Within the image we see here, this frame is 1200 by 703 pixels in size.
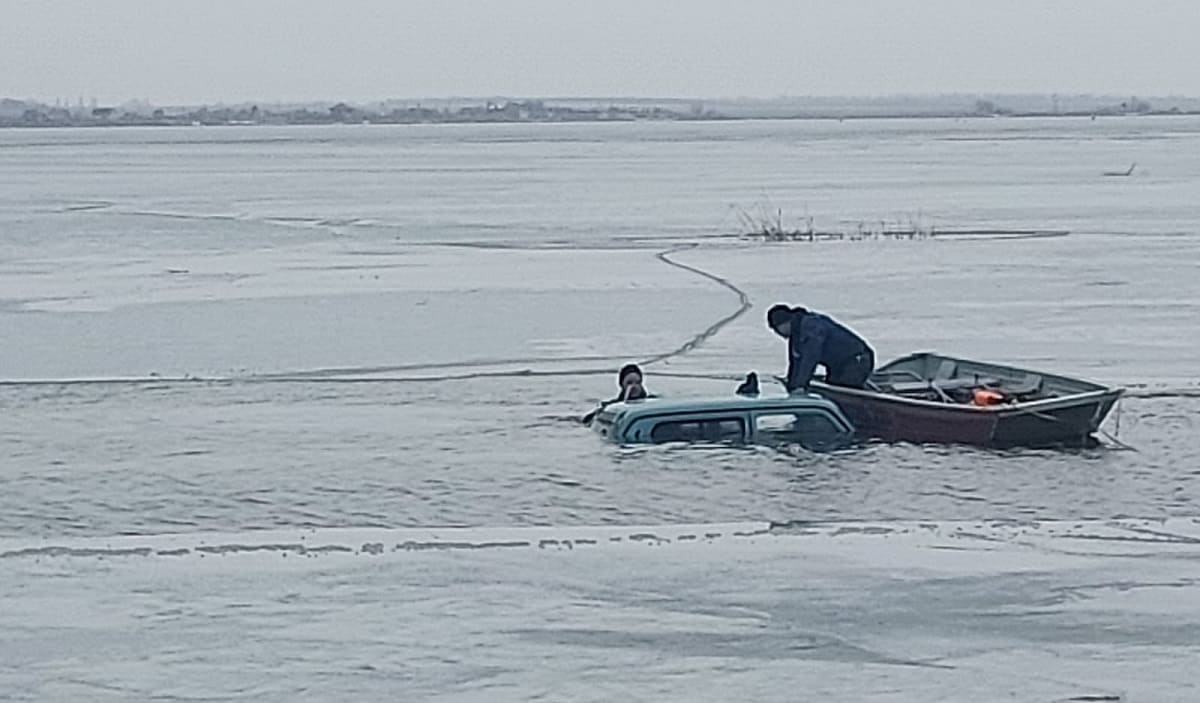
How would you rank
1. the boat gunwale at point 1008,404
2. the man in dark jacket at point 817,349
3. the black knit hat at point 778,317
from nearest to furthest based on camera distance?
1. the boat gunwale at point 1008,404
2. the black knit hat at point 778,317
3. the man in dark jacket at point 817,349

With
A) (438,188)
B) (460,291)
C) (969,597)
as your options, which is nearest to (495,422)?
(969,597)

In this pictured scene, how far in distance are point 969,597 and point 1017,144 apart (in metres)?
120

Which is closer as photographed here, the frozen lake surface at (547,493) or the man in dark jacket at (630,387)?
the frozen lake surface at (547,493)

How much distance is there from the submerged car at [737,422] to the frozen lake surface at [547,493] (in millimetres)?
327

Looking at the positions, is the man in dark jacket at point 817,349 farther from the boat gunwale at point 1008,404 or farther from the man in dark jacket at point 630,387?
the man in dark jacket at point 630,387

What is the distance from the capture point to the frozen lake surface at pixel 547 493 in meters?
9.54

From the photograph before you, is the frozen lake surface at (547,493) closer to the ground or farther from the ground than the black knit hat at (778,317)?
closer to the ground

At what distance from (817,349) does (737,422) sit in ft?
3.31

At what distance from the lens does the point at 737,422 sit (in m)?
17.1

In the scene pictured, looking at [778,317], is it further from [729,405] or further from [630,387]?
[630,387]

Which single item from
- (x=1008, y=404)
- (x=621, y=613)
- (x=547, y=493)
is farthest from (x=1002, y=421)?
(x=621, y=613)

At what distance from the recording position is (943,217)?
50688mm

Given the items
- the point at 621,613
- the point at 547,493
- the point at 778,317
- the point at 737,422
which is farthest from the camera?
the point at 778,317

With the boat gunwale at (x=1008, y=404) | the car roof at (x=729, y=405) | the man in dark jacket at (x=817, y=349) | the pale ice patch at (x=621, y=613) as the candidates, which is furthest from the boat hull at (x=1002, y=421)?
the pale ice patch at (x=621, y=613)
